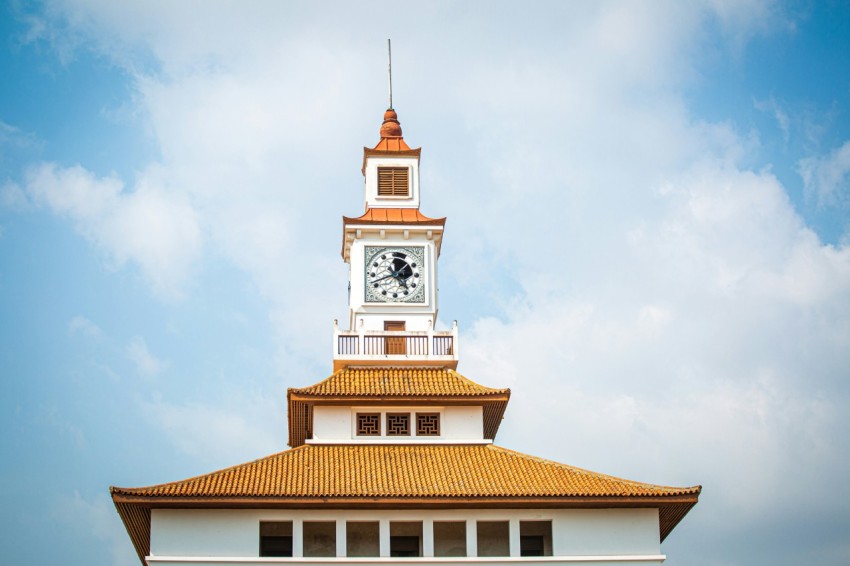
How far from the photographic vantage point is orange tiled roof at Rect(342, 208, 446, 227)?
47500 mm

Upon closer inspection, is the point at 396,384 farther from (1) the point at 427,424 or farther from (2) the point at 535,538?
(2) the point at 535,538

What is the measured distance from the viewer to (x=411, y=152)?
49781mm

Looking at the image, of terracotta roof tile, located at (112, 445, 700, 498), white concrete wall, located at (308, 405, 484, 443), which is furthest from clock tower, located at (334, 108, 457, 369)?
terracotta roof tile, located at (112, 445, 700, 498)

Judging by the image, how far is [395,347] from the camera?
45.0 meters

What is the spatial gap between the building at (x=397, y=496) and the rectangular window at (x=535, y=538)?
0.03m

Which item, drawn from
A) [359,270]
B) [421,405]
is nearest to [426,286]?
[359,270]

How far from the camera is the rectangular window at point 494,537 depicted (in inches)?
1567

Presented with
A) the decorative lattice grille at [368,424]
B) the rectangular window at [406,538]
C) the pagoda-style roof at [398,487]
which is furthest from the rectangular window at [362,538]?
the decorative lattice grille at [368,424]

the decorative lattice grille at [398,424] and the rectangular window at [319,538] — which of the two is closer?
the rectangular window at [319,538]

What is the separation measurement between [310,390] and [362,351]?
9.92ft

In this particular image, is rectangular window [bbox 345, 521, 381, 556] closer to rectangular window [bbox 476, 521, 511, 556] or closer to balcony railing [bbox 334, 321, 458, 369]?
rectangular window [bbox 476, 521, 511, 556]

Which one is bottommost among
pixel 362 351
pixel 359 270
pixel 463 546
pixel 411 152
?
pixel 463 546

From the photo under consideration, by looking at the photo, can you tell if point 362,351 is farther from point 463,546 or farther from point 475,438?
point 463,546

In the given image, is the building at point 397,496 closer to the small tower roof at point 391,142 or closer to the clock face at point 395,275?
the clock face at point 395,275
